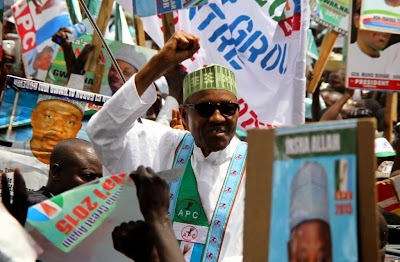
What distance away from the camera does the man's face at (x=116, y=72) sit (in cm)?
765

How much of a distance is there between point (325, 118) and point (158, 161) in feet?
16.5

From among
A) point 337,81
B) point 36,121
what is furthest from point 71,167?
point 337,81

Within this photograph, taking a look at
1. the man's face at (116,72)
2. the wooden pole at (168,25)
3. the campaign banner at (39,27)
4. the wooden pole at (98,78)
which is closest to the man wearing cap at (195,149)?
the wooden pole at (168,25)

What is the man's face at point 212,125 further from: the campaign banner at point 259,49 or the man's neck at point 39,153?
the campaign banner at point 259,49

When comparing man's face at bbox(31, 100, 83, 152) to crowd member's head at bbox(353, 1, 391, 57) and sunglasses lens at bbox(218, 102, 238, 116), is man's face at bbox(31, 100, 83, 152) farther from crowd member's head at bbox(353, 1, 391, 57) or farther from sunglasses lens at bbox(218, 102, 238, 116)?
crowd member's head at bbox(353, 1, 391, 57)

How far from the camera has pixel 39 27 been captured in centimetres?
840

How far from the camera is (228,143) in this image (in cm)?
436

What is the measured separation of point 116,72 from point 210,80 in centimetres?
348

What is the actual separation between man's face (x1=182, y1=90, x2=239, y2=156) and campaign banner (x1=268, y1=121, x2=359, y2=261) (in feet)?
5.77

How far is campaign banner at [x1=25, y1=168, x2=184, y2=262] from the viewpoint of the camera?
294cm

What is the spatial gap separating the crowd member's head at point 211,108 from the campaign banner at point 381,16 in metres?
4.07

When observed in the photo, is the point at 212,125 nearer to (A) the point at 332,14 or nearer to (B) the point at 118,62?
(B) the point at 118,62

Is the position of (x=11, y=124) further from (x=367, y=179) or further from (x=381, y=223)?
(x=367, y=179)

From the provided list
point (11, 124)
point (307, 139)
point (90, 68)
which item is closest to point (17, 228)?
point (307, 139)
